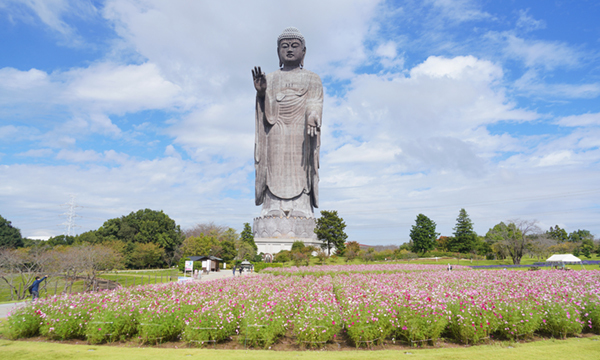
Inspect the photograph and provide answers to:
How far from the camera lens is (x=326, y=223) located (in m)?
38.7

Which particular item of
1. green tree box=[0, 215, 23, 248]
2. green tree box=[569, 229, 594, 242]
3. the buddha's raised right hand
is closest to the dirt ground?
the buddha's raised right hand

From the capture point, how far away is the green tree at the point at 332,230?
38.6 meters

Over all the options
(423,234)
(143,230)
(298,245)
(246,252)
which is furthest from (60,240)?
(423,234)

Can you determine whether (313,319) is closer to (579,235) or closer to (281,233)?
(281,233)

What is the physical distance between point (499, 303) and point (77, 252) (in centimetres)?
3501

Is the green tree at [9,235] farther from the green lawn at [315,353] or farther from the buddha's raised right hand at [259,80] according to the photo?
the green lawn at [315,353]

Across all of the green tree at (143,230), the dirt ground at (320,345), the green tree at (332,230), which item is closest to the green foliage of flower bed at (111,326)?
the dirt ground at (320,345)

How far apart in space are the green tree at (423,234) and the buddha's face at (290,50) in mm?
27866

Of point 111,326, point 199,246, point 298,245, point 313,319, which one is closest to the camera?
point 313,319

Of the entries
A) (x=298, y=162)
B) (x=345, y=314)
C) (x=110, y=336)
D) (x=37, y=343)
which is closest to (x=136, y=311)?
(x=110, y=336)

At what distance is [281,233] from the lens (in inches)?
1810

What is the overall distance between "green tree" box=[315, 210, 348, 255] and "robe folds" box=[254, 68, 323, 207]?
9.40m

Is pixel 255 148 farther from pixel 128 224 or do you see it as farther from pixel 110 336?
pixel 110 336

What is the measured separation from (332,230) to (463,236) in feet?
77.3
